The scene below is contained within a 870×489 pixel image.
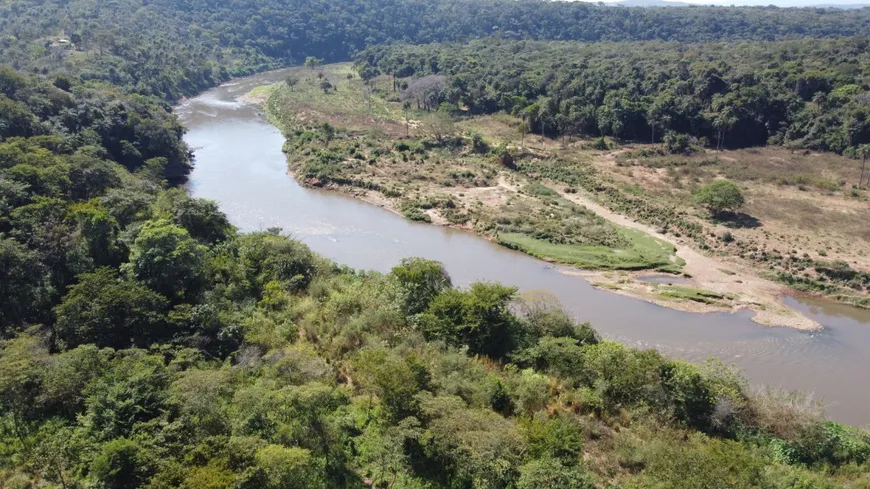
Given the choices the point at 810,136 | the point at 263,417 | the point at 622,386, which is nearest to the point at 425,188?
the point at 622,386

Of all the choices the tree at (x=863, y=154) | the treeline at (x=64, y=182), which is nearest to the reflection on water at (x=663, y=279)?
the tree at (x=863, y=154)

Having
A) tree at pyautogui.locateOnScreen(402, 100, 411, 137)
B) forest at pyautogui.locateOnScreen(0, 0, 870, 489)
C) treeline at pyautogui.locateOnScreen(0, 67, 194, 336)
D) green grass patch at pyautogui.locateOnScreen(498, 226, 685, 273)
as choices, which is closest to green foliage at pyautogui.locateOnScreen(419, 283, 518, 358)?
forest at pyautogui.locateOnScreen(0, 0, 870, 489)

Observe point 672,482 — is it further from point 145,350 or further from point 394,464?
point 145,350

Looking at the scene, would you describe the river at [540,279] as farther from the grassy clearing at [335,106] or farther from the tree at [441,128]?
the tree at [441,128]

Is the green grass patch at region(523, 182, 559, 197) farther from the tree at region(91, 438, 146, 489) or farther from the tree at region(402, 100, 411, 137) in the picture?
the tree at region(91, 438, 146, 489)

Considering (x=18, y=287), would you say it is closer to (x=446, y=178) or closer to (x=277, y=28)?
(x=446, y=178)

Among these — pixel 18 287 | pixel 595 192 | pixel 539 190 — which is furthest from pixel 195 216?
pixel 595 192

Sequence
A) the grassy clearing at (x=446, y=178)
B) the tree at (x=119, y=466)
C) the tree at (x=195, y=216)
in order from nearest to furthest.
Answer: the tree at (x=119, y=466), the tree at (x=195, y=216), the grassy clearing at (x=446, y=178)
